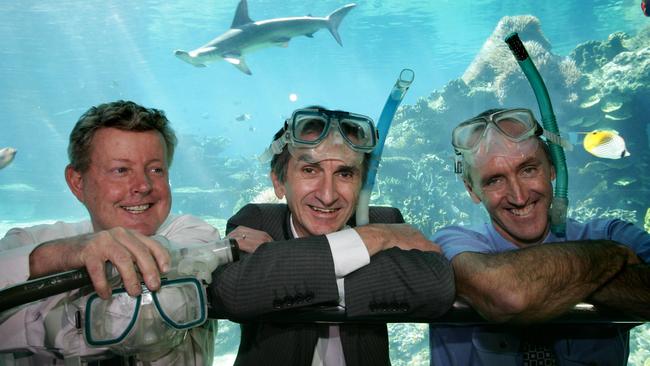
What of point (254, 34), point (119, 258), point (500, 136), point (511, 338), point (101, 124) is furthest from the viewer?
point (254, 34)

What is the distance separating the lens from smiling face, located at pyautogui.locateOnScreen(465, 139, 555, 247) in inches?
85.8

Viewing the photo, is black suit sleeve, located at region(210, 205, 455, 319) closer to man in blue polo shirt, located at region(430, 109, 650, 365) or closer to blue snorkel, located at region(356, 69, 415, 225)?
man in blue polo shirt, located at region(430, 109, 650, 365)

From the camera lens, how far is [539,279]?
1.26 metres

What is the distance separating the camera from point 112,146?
184 centimetres

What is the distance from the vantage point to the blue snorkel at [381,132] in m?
2.32

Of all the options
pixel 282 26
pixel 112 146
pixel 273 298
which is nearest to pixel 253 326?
pixel 273 298

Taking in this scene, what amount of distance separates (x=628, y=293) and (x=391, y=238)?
835 millimetres

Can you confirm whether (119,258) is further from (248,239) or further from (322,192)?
(322,192)

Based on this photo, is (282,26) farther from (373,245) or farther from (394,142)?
(373,245)

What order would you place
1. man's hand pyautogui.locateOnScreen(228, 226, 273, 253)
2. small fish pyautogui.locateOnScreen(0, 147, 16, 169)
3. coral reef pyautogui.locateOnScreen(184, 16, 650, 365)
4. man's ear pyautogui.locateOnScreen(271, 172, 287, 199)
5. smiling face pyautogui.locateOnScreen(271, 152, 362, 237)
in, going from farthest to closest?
coral reef pyautogui.locateOnScreen(184, 16, 650, 365) → small fish pyautogui.locateOnScreen(0, 147, 16, 169) → man's ear pyautogui.locateOnScreen(271, 172, 287, 199) → smiling face pyautogui.locateOnScreen(271, 152, 362, 237) → man's hand pyautogui.locateOnScreen(228, 226, 273, 253)

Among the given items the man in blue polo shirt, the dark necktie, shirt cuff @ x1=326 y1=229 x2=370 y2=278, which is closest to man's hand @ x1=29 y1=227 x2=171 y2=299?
shirt cuff @ x1=326 y1=229 x2=370 y2=278

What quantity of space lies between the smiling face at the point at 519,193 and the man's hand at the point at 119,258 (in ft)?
6.31

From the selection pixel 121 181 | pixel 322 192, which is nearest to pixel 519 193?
pixel 322 192

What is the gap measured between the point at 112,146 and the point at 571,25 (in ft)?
203
